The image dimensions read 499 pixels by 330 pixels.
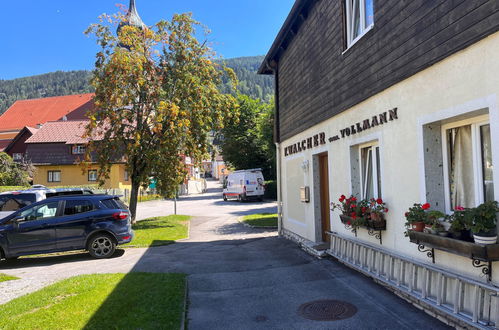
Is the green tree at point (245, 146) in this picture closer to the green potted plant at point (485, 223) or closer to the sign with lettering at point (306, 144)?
the sign with lettering at point (306, 144)

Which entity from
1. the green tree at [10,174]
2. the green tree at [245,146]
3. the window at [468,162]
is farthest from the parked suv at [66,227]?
the green tree at [10,174]


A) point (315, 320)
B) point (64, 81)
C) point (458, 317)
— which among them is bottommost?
point (315, 320)

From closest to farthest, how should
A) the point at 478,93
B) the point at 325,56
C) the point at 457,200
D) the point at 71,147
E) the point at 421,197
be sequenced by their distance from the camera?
1. the point at 478,93
2. the point at 457,200
3. the point at 421,197
4. the point at 325,56
5. the point at 71,147

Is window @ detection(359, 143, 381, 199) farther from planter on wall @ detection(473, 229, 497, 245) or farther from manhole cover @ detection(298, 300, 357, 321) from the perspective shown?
planter on wall @ detection(473, 229, 497, 245)

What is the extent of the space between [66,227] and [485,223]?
984 centimetres

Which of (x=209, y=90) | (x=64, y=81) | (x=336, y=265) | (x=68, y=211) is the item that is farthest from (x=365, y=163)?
(x=64, y=81)

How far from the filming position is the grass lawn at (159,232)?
13.1 m

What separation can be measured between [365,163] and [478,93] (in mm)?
3477

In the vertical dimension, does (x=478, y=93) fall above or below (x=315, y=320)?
above

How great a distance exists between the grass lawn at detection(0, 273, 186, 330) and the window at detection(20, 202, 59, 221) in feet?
11.1

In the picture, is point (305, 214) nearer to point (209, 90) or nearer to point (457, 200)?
point (457, 200)

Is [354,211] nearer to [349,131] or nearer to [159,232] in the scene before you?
[349,131]

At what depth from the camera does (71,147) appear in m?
41.8

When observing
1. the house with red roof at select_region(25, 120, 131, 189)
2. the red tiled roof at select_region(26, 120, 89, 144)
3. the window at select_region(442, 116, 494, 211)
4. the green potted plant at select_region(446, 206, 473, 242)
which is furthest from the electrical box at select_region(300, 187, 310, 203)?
the red tiled roof at select_region(26, 120, 89, 144)
